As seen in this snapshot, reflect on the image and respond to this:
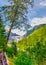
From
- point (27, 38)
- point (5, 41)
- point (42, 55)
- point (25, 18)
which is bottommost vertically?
point (27, 38)

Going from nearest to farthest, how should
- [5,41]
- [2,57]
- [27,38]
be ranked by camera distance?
1. [2,57]
2. [5,41]
3. [27,38]

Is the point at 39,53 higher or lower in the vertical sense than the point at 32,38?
higher

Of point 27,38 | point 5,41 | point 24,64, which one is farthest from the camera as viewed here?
point 27,38

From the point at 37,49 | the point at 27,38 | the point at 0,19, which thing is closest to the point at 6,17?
the point at 0,19

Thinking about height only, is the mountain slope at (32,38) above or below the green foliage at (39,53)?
below

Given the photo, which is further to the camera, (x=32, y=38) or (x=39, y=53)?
(x=32, y=38)

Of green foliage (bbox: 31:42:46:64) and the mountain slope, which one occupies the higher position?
green foliage (bbox: 31:42:46:64)

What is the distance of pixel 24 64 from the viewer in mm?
35250

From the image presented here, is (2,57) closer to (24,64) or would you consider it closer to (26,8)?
(24,64)

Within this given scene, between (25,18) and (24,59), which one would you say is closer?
(24,59)

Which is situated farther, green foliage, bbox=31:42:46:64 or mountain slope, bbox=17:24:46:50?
mountain slope, bbox=17:24:46:50

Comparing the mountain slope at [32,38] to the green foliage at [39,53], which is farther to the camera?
the mountain slope at [32,38]

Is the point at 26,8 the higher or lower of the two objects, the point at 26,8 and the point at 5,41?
the higher

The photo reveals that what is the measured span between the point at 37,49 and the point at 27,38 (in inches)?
2029
